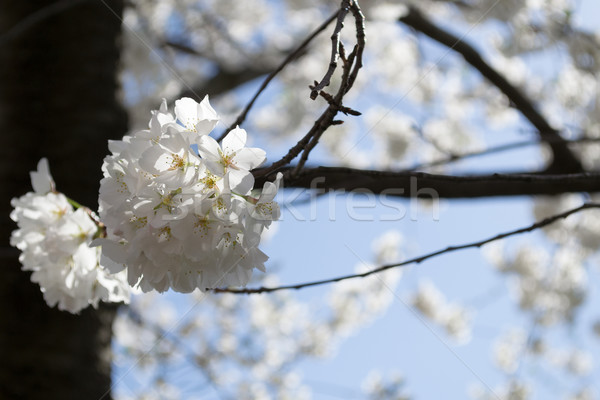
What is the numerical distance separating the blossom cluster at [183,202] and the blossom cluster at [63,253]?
20cm

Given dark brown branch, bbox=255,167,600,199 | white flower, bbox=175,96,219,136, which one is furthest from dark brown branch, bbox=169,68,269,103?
white flower, bbox=175,96,219,136

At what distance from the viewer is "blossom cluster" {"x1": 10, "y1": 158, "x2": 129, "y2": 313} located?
958 millimetres

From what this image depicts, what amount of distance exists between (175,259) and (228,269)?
3.3 inches

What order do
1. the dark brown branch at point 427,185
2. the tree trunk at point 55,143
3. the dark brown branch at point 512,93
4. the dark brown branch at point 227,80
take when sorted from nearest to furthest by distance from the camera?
1. the dark brown branch at point 427,185
2. the tree trunk at point 55,143
3. the dark brown branch at point 512,93
4. the dark brown branch at point 227,80

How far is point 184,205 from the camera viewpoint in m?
0.71

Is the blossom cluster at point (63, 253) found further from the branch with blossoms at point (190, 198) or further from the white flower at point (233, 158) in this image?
the white flower at point (233, 158)

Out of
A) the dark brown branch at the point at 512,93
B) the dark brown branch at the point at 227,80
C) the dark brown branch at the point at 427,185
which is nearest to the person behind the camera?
the dark brown branch at the point at 427,185

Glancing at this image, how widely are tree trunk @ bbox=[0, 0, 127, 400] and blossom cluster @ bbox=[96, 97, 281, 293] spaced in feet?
2.98

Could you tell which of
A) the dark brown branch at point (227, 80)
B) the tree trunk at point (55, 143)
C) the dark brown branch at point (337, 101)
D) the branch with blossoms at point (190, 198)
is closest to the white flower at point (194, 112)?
the branch with blossoms at point (190, 198)

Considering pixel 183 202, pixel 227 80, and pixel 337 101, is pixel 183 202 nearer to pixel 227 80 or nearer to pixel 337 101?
pixel 337 101

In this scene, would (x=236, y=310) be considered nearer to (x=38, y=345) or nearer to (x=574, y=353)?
(x=38, y=345)

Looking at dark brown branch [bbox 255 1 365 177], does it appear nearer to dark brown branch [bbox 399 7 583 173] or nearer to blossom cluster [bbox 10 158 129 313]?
blossom cluster [bbox 10 158 129 313]

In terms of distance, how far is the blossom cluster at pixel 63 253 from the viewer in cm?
96

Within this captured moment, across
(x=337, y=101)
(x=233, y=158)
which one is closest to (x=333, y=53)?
(x=337, y=101)
